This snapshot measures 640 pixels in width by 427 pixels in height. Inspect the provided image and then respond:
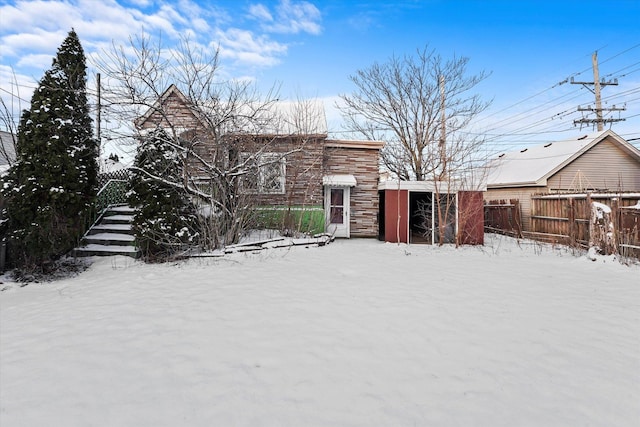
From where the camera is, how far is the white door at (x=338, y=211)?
12.4 metres

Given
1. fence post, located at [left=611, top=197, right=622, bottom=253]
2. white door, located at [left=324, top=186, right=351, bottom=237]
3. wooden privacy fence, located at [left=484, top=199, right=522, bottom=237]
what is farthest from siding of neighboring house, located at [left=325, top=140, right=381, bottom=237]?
fence post, located at [left=611, top=197, right=622, bottom=253]

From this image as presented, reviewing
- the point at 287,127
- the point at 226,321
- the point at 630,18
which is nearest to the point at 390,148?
the point at 287,127

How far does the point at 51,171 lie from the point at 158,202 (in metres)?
2.01

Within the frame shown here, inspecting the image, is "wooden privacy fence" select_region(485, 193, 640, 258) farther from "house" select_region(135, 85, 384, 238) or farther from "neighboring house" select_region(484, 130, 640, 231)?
"house" select_region(135, 85, 384, 238)

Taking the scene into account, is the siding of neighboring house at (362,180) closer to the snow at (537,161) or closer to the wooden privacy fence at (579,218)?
the snow at (537,161)

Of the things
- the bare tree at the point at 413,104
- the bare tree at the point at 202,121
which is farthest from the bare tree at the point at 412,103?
the bare tree at the point at 202,121

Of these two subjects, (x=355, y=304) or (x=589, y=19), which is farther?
(x=589, y=19)

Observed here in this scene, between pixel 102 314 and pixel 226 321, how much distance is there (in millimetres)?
1698

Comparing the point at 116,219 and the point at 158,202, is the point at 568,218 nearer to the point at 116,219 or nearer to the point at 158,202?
the point at 158,202

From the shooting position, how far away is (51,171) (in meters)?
6.63

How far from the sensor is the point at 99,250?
25.4 ft

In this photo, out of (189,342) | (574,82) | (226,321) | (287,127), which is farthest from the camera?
(574,82)

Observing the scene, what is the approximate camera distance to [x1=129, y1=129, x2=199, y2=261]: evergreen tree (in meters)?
7.34

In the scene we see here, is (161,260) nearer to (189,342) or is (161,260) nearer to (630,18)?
(189,342)
